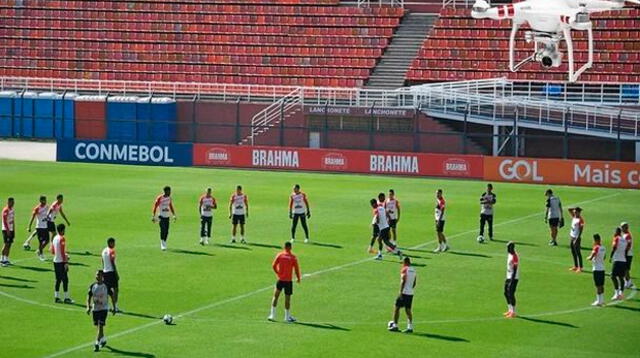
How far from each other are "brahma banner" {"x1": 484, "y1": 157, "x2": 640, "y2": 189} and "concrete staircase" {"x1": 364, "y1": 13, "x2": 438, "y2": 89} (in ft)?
46.1

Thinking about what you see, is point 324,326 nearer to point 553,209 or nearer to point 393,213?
point 393,213

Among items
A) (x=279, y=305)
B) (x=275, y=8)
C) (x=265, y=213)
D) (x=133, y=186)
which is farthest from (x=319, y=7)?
(x=279, y=305)

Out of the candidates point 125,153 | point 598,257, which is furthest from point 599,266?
point 125,153

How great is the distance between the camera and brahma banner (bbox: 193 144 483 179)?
203 ft

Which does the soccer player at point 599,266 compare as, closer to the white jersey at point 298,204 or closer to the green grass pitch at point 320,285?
the green grass pitch at point 320,285

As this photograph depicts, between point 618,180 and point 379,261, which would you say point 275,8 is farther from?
point 379,261

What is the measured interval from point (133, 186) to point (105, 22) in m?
28.6

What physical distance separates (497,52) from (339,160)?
13.6m

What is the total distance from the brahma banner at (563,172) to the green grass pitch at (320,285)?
2.33m

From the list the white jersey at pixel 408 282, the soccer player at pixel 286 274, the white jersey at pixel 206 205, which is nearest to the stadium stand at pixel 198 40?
the white jersey at pixel 206 205

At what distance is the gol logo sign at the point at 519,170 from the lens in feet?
197

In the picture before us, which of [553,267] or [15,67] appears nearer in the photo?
[553,267]

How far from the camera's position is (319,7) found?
79500mm

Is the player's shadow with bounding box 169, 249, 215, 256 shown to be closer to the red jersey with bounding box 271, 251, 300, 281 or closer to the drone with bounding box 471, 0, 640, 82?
the red jersey with bounding box 271, 251, 300, 281
